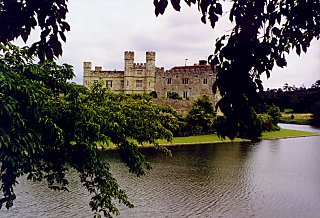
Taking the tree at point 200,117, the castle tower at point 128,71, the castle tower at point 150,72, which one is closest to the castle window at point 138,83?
the castle tower at point 128,71

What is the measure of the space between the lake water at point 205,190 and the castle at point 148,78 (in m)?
21.3

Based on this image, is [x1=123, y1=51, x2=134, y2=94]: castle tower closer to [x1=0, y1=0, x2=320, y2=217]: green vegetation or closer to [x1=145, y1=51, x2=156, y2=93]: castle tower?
[x1=145, y1=51, x2=156, y2=93]: castle tower

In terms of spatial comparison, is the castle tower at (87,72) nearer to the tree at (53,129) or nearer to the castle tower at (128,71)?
the castle tower at (128,71)

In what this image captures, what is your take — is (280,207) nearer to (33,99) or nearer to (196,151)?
(33,99)

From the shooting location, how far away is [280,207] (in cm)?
1355

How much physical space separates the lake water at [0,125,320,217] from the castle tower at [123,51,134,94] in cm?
2301

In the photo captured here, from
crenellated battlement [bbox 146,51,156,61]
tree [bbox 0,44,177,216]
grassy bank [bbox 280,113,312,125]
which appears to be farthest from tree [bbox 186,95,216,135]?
grassy bank [bbox 280,113,312,125]

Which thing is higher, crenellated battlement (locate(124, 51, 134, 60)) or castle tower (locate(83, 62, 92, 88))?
crenellated battlement (locate(124, 51, 134, 60))

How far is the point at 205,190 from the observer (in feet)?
51.6

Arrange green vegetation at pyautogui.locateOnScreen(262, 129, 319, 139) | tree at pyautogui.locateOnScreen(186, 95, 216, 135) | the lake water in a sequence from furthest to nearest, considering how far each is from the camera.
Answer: green vegetation at pyautogui.locateOnScreen(262, 129, 319, 139) < tree at pyautogui.locateOnScreen(186, 95, 216, 135) < the lake water

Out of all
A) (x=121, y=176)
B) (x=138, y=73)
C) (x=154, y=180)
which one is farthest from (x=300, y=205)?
(x=138, y=73)

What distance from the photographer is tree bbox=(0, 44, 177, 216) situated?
7043 millimetres

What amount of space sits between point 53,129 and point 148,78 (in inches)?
1514

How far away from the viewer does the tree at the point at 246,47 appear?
281cm
